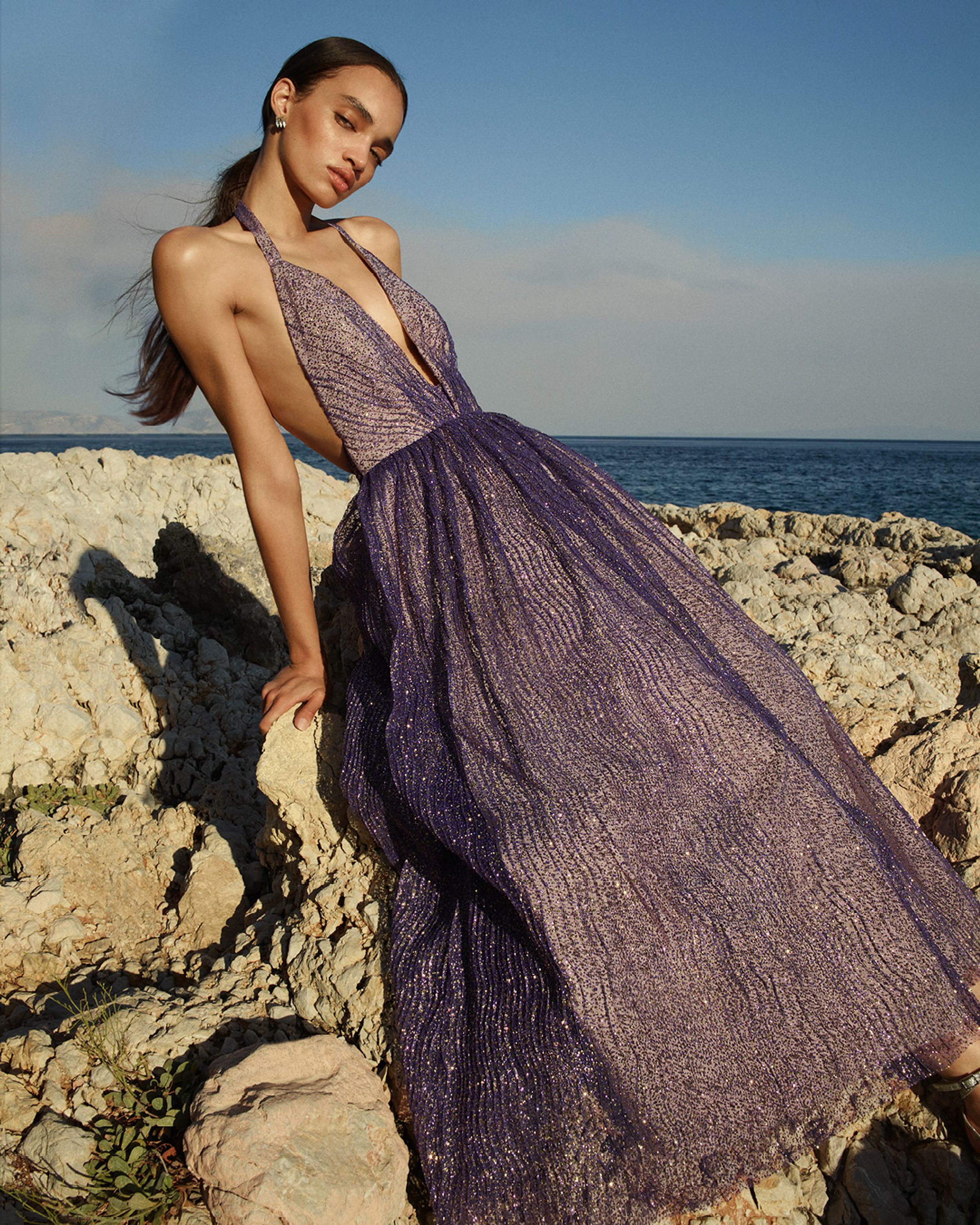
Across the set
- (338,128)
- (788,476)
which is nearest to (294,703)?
(338,128)

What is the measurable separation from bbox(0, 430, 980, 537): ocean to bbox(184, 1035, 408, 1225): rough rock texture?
10.8 feet

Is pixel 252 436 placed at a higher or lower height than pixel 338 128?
lower

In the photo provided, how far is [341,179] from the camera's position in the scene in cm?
246

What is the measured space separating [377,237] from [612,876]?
2.28 m

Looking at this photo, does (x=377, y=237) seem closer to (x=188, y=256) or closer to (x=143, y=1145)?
(x=188, y=256)

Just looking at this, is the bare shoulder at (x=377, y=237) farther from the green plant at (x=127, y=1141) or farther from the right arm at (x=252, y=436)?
the green plant at (x=127, y=1141)

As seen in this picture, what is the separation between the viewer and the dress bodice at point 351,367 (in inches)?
94.9

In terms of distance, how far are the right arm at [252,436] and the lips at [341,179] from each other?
1.31 feet

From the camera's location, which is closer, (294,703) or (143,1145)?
(143,1145)

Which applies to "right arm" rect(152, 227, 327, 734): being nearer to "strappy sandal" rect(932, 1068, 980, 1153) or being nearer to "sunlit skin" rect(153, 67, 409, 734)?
"sunlit skin" rect(153, 67, 409, 734)

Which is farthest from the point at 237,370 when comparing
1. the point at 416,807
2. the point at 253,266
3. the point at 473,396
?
the point at 416,807

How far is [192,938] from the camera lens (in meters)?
2.49

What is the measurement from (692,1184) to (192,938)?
5.03 ft

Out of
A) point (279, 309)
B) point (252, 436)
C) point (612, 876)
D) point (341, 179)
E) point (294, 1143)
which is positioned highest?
point (341, 179)
